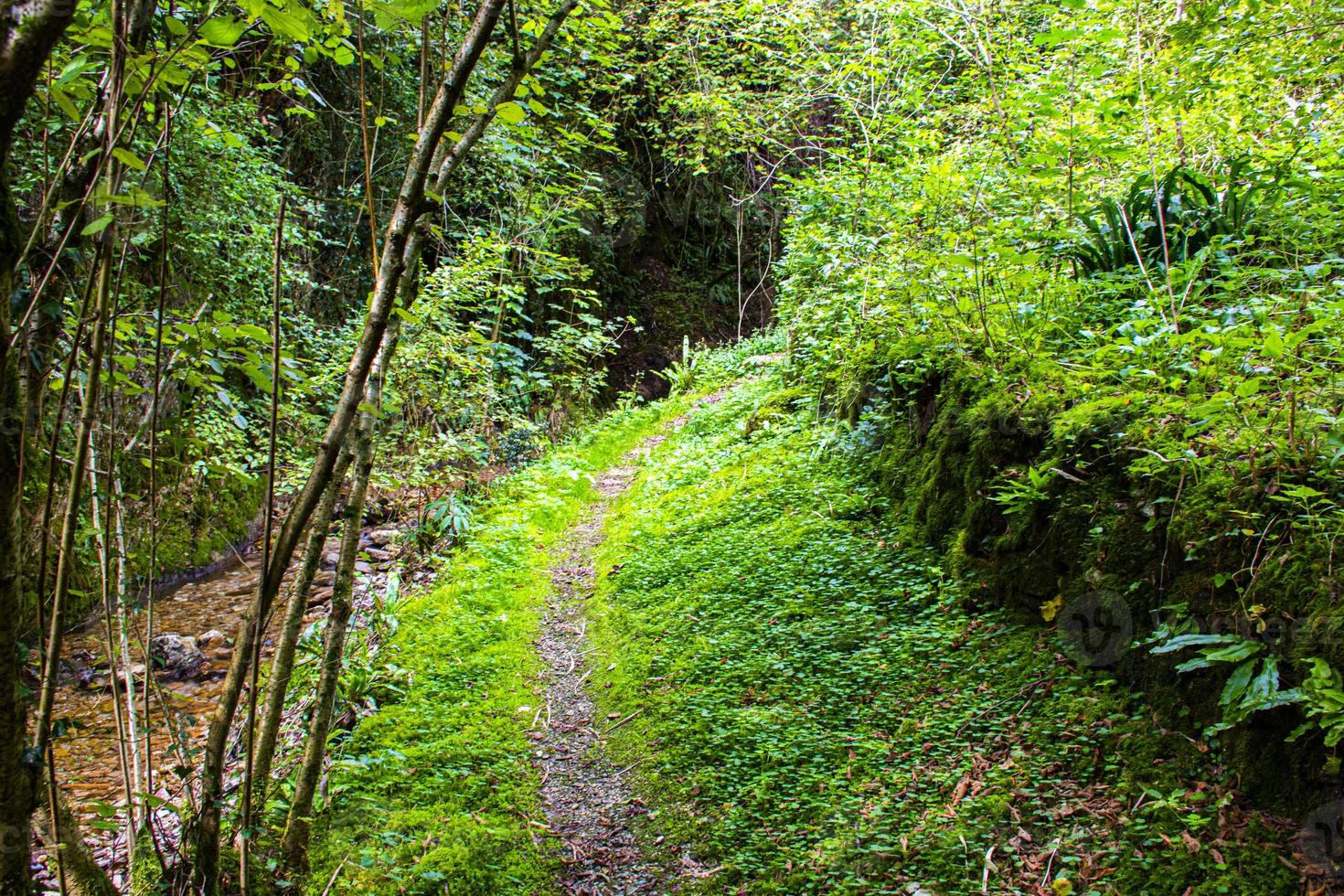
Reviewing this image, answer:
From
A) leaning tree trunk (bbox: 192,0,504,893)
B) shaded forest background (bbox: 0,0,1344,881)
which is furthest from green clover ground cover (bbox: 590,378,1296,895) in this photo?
leaning tree trunk (bbox: 192,0,504,893)

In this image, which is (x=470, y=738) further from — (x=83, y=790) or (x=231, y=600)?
(x=231, y=600)

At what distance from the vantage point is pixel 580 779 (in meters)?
3.97

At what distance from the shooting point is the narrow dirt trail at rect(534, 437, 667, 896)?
3.27 meters

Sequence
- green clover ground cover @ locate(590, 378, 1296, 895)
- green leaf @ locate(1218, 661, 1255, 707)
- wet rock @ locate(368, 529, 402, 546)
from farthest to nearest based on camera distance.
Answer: wet rock @ locate(368, 529, 402, 546) < green clover ground cover @ locate(590, 378, 1296, 895) < green leaf @ locate(1218, 661, 1255, 707)

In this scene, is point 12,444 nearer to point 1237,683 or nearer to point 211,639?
point 1237,683

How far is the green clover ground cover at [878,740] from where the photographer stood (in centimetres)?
269

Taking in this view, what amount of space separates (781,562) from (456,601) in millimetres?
2804

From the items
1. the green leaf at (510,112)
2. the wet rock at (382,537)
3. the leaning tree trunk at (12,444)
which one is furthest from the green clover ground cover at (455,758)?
the green leaf at (510,112)

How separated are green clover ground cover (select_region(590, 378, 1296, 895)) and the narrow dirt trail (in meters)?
0.14

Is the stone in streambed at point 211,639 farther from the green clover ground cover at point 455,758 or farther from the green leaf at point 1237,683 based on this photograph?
the green leaf at point 1237,683

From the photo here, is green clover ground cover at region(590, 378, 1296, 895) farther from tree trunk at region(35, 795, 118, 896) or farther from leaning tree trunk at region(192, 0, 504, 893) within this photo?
tree trunk at region(35, 795, 118, 896)

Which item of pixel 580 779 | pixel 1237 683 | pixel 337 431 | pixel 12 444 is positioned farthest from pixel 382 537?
pixel 1237 683

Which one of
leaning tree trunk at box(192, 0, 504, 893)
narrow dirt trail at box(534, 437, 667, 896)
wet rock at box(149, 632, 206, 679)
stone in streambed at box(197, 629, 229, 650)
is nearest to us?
leaning tree trunk at box(192, 0, 504, 893)

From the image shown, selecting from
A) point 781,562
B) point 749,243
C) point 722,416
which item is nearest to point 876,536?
point 781,562
